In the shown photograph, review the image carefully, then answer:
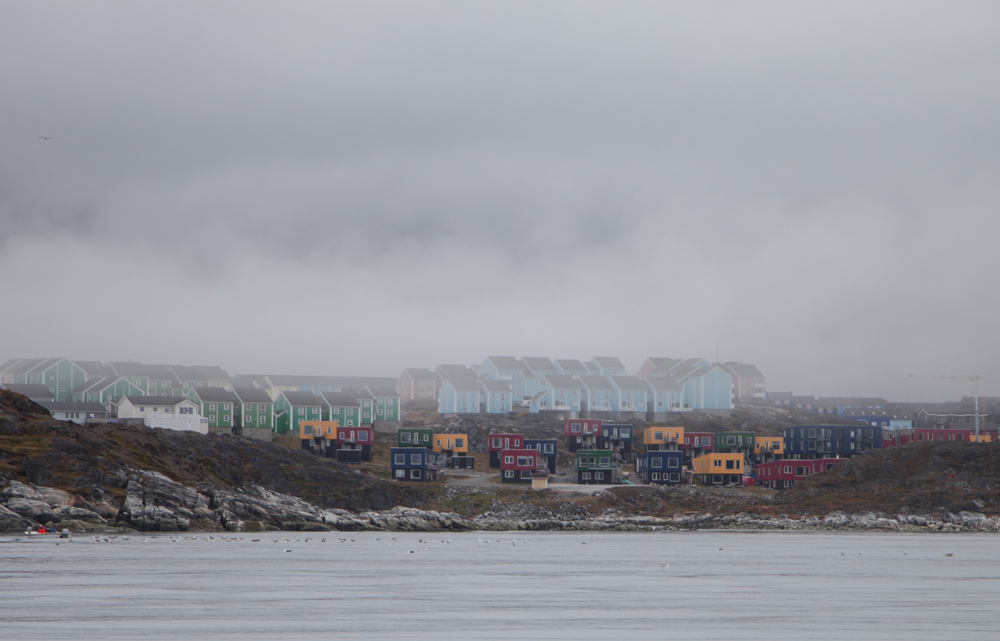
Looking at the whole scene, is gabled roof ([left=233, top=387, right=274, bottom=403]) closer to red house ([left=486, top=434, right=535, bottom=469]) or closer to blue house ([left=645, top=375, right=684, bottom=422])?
red house ([left=486, top=434, right=535, bottom=469])

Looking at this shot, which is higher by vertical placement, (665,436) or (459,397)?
(459,397)

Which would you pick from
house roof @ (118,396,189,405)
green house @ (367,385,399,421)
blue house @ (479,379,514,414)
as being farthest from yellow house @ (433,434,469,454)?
blue house @ (479,379,514,414)

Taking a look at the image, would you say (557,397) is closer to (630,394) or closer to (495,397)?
(495,397)

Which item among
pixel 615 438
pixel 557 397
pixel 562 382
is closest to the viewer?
pixel 615 438

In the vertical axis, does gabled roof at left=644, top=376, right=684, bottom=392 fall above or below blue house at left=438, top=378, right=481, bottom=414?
above

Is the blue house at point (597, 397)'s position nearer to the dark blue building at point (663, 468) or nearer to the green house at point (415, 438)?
the green house at point (415, 438)

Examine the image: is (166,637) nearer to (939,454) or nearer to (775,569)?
(775,569)

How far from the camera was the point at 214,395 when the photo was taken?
152 meters

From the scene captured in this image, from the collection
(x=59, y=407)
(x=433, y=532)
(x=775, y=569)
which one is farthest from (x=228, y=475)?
(x=775, y=569)

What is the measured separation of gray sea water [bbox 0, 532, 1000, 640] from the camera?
1334 inches

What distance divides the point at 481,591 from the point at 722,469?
9463 centimetres

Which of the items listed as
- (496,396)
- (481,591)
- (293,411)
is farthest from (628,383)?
(481,591)

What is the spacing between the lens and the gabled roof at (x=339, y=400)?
165875 millimetres

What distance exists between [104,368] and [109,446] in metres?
81.2
